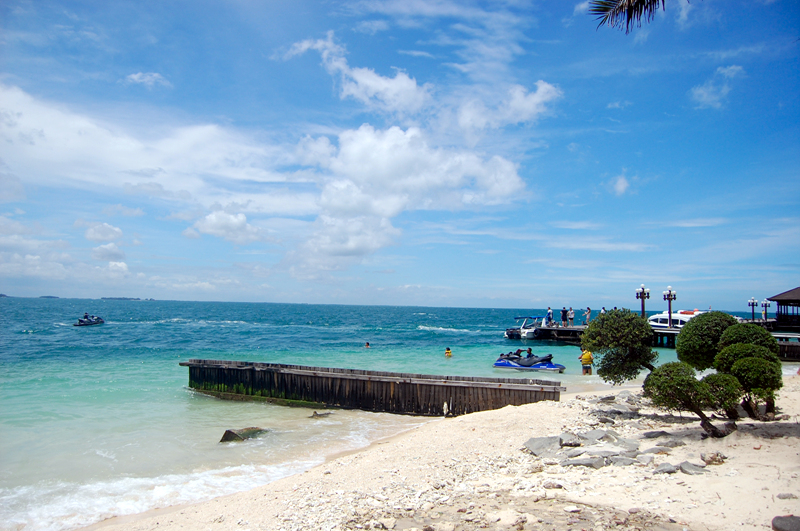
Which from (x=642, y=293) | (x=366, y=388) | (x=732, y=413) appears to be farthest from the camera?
(x=642, y=293)

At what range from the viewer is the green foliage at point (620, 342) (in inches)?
561

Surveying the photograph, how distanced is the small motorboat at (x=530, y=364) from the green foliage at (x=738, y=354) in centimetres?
Result: 1884

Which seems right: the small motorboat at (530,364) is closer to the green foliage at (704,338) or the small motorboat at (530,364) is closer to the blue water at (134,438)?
the blue water at (134,438)

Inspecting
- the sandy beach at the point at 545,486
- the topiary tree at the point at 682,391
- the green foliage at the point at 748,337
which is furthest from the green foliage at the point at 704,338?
the topiary tree at the point at 682,391

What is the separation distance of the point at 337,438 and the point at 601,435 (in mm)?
7918

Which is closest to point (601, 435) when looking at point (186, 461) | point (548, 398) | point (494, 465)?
point (494, 465)

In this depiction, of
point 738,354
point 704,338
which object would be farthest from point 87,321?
point 738,354

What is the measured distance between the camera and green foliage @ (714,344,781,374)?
10352 millimetres

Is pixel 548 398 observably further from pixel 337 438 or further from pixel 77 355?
pixel 77 355

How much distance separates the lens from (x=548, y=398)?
650 inches

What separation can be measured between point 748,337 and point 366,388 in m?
12.5

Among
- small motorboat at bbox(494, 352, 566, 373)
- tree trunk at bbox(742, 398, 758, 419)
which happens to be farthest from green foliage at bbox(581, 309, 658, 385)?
small motorboat at bbox(494, 352, 566, 373)

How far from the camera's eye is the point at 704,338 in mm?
12195

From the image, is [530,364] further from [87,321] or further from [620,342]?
[87,321]
